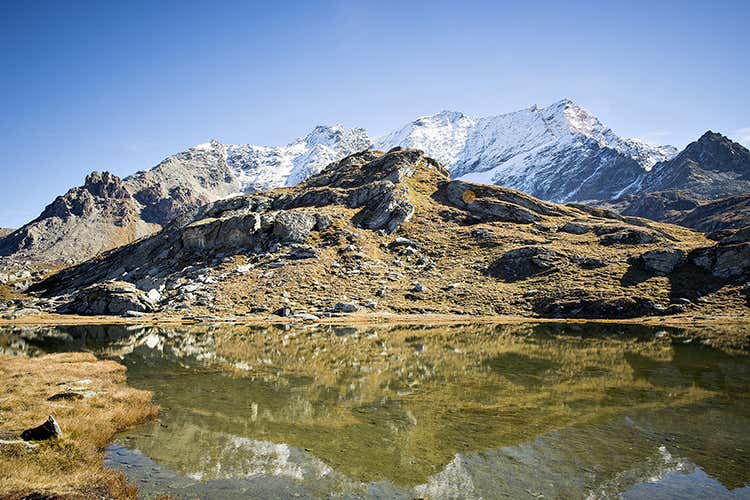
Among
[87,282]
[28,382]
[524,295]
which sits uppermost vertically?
[87,282]

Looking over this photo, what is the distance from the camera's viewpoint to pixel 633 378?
32.1m

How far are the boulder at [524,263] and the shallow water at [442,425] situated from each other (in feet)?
175

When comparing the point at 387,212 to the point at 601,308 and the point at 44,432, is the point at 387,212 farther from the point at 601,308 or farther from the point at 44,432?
the point at 44,432

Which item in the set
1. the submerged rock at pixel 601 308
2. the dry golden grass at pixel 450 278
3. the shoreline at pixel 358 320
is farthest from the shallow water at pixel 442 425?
the dry golden grass at pixel 450 278

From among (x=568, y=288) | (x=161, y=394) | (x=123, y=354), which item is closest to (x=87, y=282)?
(x=123, y=354)

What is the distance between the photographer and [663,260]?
88.4 metres

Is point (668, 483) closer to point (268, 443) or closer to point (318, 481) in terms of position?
point (318, 481)

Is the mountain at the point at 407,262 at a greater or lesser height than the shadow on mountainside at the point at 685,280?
greater

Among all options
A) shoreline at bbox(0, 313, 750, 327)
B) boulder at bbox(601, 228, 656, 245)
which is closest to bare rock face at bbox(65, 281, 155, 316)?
shoreline at bbox(0, 313, 750, 327)

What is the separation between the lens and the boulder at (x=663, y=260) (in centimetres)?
8756

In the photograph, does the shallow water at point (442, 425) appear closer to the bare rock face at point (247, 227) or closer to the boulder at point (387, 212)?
the bare rock face at point (247, 227)

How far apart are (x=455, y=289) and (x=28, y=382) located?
75.7m

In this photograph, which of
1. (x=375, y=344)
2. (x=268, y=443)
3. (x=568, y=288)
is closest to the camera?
(x=268, y=443)

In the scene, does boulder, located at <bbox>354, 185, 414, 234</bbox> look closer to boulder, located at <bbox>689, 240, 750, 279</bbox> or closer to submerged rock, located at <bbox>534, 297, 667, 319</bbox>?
submerged rock, located at <bbox>534, 297, 667, 319</bbox>
